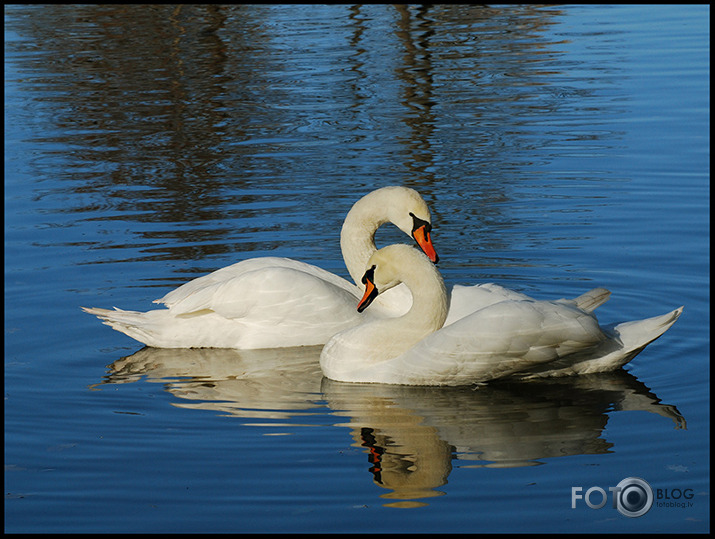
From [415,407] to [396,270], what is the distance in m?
0.91

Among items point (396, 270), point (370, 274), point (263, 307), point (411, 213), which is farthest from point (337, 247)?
point (396, 270)

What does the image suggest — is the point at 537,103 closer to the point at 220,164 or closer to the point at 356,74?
the point at 356,74

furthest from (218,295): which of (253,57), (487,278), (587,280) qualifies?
(253,57)

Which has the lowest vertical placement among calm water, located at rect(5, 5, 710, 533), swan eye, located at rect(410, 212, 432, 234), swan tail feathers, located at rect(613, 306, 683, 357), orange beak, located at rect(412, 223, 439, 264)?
calm water, located at rect(5, 5, 710, 533)

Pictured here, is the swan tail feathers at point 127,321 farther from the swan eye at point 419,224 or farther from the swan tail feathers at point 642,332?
the swan tail feathers at point 642,332

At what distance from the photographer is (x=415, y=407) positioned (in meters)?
6.70

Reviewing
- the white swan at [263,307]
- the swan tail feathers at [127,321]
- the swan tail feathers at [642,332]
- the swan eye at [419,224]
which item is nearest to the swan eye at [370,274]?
the white swan at [263,307]

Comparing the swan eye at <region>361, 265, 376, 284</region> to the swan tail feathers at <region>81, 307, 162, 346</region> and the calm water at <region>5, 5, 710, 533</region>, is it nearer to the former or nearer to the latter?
the calm water at <region>5, 5, 710, 533</region>

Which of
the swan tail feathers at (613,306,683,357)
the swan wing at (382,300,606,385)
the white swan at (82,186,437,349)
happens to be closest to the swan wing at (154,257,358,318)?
the white swan at (82,186,437,349)

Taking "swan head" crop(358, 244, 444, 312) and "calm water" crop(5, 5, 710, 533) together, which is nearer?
"calm water" crop(5, 5, 710, 533)

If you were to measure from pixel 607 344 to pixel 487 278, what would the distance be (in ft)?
6.95

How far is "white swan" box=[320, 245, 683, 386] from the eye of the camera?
6.58m

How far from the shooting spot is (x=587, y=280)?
8.80 meters

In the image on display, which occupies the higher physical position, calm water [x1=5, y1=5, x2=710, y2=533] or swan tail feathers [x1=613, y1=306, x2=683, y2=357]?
swan tail feathers [x1=613, y1=306, x2=683, y2=357]
